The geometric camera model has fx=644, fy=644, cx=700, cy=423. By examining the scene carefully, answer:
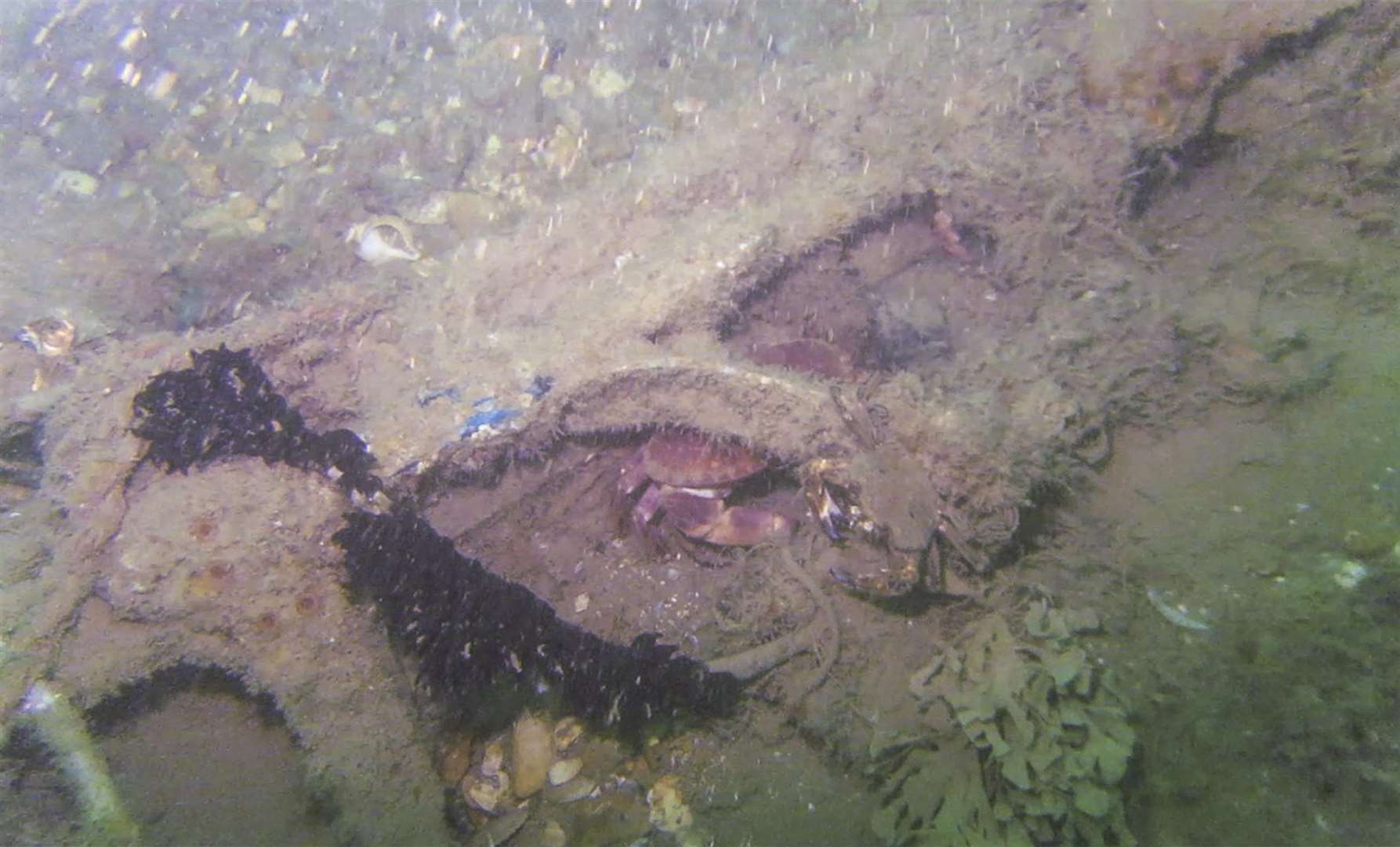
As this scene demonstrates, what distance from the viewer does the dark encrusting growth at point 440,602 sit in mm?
3680

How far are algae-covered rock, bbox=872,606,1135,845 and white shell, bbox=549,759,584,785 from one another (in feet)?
6.35

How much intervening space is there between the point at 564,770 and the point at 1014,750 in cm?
276

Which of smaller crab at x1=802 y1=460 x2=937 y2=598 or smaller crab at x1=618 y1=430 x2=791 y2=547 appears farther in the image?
smaller crab at x1=618 y1=430 x2=791 y2=547

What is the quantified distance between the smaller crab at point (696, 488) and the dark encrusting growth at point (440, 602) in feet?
2.85

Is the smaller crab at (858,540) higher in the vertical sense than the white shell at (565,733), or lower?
higher

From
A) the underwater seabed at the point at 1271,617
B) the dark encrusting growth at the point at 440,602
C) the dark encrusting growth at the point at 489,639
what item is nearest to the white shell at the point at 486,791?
the dark encrusting growth at the point at 440,602

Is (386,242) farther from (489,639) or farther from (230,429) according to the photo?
(489,639)

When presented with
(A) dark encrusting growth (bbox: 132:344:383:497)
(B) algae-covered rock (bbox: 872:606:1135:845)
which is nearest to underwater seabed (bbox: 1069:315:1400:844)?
(B) algae-covered rock (bbox: 872:606:1135:845)

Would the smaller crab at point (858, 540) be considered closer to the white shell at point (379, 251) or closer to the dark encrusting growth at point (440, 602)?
the dark encrusting growth at point (440, 602)

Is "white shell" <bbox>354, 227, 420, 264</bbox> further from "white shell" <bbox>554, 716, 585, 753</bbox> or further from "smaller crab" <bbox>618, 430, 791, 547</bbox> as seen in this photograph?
"white shell" <bbox>554, 716, 585, 753</bbox>

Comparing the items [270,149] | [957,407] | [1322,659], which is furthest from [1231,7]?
[270,149]

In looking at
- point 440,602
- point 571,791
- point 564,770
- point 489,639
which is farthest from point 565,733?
point 440,602

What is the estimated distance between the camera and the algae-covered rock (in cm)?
326

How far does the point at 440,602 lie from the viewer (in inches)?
144
